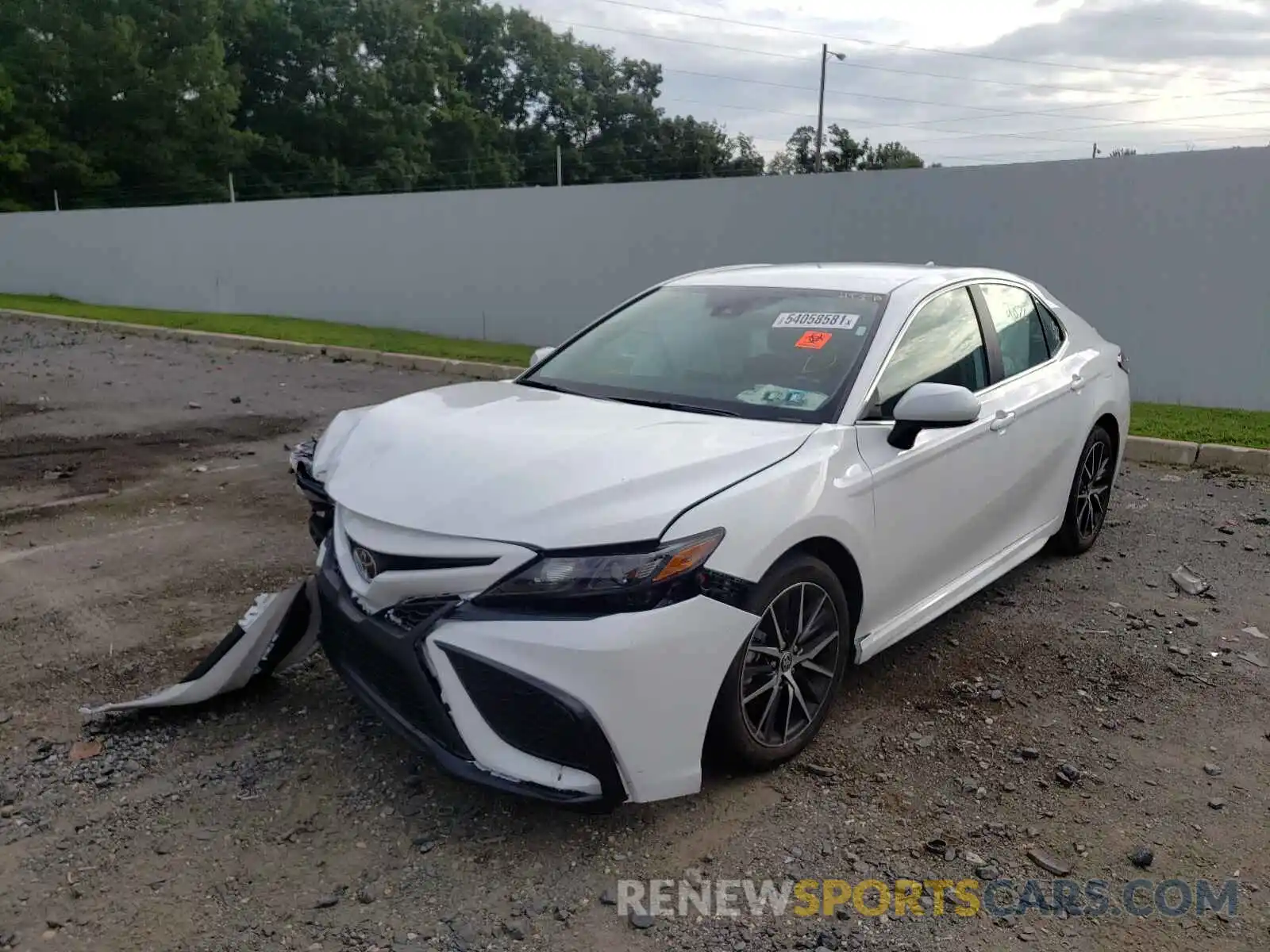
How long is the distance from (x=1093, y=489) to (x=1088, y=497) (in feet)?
0.27

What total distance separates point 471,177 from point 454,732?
172 ft

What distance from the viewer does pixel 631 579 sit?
2820mm

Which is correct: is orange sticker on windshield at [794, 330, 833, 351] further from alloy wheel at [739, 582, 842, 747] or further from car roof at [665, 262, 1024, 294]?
alloy wheel at [739, 582, 842, 747]

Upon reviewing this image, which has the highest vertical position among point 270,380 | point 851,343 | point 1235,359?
point 851,343

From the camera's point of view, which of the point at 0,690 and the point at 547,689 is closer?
the point at 547,689

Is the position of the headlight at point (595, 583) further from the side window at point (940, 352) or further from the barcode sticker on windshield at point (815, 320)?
the barcode sticker on windshield at point (815, 320)

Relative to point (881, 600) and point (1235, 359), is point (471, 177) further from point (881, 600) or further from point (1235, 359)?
point (881, 600)

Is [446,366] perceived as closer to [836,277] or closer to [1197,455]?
[1197,455]

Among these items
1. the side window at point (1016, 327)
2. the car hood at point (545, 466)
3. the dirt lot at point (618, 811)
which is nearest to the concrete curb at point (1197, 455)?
the dirt lot at point (618, 811)

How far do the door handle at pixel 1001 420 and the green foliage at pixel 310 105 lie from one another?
39.8 meters

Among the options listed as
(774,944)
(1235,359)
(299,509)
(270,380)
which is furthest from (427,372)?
(774,944)

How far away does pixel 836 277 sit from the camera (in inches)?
178

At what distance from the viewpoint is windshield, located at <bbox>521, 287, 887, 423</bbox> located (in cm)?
382

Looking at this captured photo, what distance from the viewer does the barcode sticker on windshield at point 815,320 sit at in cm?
407
